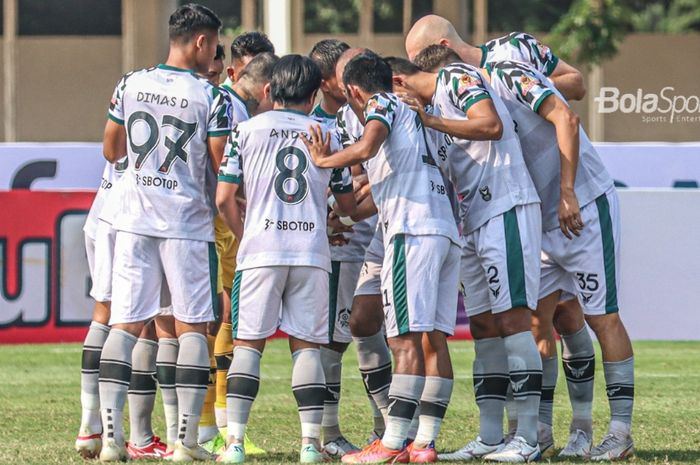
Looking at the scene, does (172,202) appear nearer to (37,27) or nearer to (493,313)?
(493,313)

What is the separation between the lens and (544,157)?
696cm

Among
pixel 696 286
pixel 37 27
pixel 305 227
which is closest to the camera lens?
pixel 305 227

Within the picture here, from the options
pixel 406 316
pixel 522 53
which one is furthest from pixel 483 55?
pixel 406 316

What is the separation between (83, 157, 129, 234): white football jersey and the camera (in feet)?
23.6

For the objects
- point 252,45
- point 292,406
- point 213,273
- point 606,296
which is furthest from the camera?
point 292,406

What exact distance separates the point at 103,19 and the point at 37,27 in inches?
53.1

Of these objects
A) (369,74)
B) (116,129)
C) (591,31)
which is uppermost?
(591,31)

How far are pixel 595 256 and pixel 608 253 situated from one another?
3.0 inches

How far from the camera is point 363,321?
23.6 ft

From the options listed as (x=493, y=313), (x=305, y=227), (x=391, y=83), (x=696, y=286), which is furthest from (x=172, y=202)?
(x=696, y=286)

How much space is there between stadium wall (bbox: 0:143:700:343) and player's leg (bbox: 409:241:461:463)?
6171 mm

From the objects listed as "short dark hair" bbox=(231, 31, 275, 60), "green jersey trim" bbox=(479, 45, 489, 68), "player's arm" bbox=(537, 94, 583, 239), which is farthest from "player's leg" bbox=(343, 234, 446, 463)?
"short dark hair" bbox=(231, 31, 275, 60)

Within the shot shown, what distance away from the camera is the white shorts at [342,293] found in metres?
7.35

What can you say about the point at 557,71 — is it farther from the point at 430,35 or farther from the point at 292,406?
the point at 292,406
